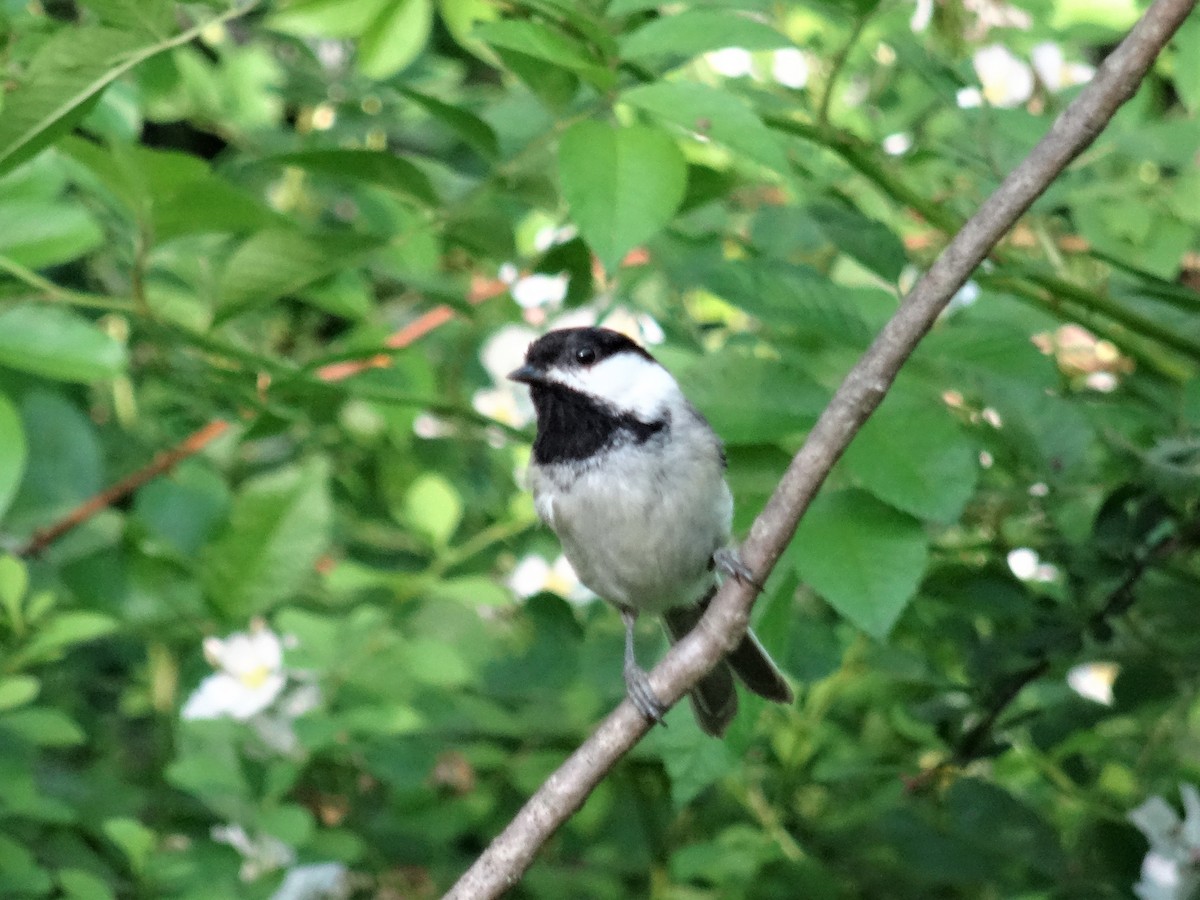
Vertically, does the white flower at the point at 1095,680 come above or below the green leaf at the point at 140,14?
below

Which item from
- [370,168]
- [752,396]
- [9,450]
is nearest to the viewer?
[9,450]

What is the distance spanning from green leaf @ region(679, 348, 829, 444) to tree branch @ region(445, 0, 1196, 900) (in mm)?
301

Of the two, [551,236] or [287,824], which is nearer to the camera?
[287,824]

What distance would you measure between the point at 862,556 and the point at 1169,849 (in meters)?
0.62

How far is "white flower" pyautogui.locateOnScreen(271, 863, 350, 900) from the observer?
1.84m

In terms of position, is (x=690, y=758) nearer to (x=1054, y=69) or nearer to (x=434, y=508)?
(x=434, y=508)

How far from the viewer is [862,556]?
4.23ft

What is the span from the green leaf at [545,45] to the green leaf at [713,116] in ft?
0.14

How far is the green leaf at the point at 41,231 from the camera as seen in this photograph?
1458mm

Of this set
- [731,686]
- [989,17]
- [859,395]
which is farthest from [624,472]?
[989,17]

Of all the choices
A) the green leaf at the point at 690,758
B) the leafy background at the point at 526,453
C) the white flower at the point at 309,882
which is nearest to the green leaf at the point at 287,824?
the leafy background at the point at 526,453

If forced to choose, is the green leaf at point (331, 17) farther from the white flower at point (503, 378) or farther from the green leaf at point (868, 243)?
the white flower at point (503, 378)

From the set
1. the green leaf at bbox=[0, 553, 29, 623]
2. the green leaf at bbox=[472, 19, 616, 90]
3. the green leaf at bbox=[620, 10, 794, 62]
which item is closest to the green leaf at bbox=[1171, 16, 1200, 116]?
the green leaf at bbox=[620, 10, 794, 62]

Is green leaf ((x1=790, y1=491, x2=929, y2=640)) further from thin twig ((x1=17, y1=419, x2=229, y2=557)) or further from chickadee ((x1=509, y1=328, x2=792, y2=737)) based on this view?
thin twig ((x1=17, y1=419, x2=229, y2=557))
